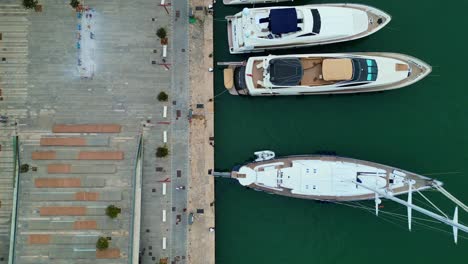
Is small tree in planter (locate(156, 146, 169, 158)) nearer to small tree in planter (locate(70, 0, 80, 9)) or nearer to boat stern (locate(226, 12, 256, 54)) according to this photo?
boat stern (locate(226, 12, 256, 54))

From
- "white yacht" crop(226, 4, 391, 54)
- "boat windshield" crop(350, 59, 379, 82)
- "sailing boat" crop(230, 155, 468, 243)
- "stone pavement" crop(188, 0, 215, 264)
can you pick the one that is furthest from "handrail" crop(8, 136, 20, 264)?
"boat windshield" crop(350, 59, 379, 82)

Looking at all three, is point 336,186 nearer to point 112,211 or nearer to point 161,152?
point 161,152

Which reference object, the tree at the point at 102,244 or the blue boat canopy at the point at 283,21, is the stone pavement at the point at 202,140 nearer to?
the blue boat canopy at the point at 283,21

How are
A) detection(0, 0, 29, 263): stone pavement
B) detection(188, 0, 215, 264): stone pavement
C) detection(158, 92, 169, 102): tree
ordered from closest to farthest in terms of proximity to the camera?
detection(0, 0, 29, 263): stone pavement
detection(158, 92, 169, 102): tree
detection(188, 0, 215, 264): stone pavement

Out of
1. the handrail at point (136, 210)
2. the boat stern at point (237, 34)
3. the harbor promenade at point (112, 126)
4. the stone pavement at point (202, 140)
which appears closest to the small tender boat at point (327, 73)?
the boat stern at point (237, 34)

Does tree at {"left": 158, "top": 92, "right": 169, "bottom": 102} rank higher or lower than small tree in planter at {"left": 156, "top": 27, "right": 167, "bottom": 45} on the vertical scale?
lower

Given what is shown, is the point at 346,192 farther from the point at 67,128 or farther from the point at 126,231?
the point at 67,128

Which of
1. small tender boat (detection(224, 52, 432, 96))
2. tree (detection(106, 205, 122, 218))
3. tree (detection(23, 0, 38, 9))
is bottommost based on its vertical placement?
tree (detection(106, 205, 122, 218))
